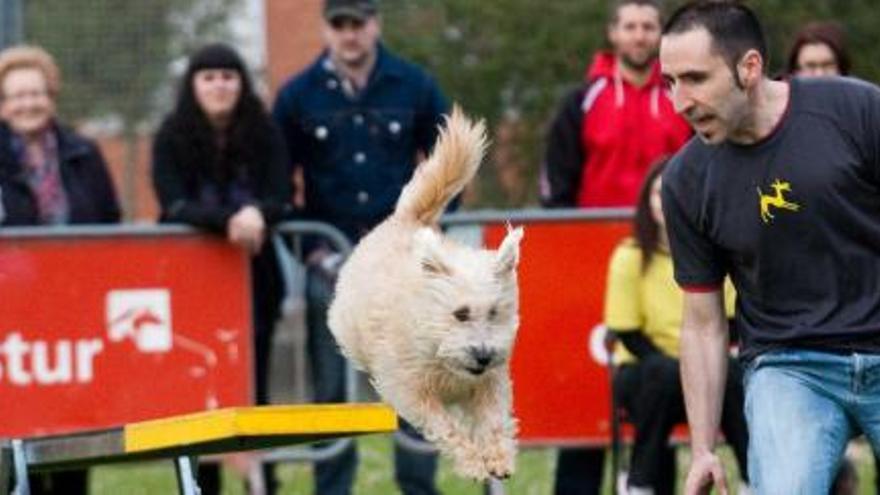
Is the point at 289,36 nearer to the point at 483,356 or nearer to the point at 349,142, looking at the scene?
the point at 349,142

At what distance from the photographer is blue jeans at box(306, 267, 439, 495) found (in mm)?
10430

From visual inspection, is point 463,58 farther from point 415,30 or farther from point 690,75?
point 690,75

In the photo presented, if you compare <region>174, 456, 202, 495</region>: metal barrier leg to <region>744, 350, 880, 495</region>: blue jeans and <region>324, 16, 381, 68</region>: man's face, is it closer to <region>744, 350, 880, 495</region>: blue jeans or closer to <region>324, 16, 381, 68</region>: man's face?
<region>744, 350, 880, 495</region>: blue jeans

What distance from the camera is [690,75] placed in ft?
21.4

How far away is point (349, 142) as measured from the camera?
10625mm

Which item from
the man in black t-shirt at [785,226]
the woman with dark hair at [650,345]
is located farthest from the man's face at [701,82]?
the woman with dark hair at [650,345]

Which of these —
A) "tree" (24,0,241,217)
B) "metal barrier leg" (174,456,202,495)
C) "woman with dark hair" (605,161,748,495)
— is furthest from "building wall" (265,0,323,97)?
"metal barrier leg" (174,456,202,495)

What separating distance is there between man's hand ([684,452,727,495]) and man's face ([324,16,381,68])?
4.29 metres

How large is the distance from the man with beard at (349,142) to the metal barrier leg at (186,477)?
9.33ft

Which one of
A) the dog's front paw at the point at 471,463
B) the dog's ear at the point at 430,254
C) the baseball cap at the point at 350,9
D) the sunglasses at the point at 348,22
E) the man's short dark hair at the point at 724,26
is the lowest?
the dog's front paw at the point at 471,463

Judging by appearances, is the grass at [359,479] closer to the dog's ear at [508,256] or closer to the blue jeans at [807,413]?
the dog's ear at [508,256]

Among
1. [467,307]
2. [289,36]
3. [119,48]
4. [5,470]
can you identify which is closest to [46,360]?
[5,470]

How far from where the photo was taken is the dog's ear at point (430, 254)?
7.07 meters

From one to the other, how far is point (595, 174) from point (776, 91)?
4079mm
